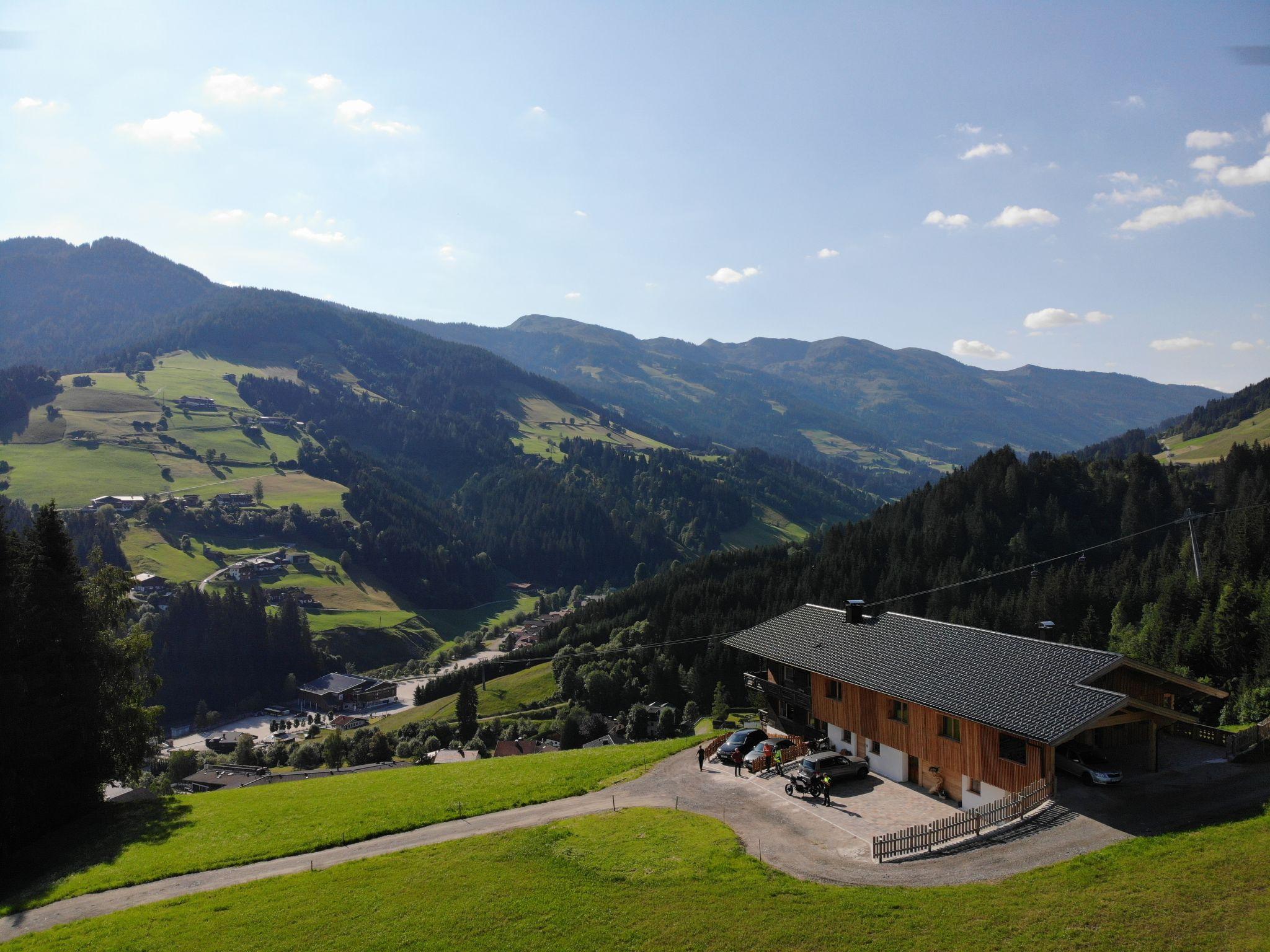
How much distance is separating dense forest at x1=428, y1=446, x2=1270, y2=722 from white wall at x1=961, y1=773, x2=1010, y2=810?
62057 mm

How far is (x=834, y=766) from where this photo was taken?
121 feet

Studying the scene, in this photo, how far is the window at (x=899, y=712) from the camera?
121 ft

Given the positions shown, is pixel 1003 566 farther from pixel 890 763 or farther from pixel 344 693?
Answer: pixel 344 693

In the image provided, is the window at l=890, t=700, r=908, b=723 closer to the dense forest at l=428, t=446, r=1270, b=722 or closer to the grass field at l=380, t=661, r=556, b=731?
the dense forest at l=428, t=446, r=1270, b=722

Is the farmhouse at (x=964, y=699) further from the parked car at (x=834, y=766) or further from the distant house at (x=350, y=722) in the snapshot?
the distant house at (x=350, y=722)

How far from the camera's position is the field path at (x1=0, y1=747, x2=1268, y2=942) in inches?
1022

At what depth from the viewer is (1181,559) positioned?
111 meters

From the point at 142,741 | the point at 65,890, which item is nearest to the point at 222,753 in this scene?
the point at 142,741

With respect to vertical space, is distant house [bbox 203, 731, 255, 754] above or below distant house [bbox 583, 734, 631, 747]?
below

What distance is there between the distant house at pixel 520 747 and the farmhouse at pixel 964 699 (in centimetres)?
5754

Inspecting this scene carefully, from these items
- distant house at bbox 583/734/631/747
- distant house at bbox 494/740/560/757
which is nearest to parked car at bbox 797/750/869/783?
distant house at bbox 583/734/631/747

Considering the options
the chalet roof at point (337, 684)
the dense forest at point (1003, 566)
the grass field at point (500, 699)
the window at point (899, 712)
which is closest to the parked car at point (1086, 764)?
the window at point (899, 712)

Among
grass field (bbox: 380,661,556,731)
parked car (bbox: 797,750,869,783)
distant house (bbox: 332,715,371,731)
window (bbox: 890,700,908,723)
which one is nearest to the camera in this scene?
parked car (bbox: 797,750,869,783)

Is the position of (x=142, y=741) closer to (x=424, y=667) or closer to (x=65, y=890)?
(x=65, y=890)
